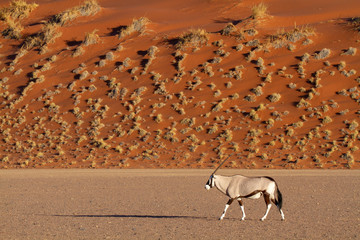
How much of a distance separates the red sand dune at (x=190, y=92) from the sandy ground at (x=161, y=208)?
5.10 meters

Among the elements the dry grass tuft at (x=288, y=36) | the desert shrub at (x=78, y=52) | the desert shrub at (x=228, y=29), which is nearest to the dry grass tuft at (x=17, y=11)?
the desert shrub at (x=78, y=52)

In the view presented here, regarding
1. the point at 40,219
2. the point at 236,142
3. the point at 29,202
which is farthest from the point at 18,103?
the point at 40,219

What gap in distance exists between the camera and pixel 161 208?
11586 millimetres

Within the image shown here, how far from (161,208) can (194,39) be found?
24.6 m

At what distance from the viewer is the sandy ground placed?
28.0ft

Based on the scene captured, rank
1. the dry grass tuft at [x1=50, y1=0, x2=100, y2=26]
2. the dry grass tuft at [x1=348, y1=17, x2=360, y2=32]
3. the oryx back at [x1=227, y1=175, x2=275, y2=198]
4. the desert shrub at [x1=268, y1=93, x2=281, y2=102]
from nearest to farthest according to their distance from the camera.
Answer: the oryx back at [x1=227, y1=175, x2=275, y2=198] < the desert shrub at [x1=268, y1=93, x2=281, y2=102] < the dry grass tuft at [x1=348, y1=17, x2=360, y2=32] < the dry grass tuft at [x1=50, y1=0, x2=100, y2=26]

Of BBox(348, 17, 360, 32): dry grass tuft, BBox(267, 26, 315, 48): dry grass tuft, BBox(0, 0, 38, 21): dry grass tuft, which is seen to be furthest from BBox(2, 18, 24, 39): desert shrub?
BBox(348, 17, 360, 32): dry grass tuft

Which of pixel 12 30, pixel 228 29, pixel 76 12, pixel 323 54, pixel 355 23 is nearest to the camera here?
pixel 323 54

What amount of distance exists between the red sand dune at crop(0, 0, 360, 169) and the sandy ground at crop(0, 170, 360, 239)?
16.7 feet

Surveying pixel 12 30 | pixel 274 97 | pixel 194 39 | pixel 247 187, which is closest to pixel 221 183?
pixel 247 187

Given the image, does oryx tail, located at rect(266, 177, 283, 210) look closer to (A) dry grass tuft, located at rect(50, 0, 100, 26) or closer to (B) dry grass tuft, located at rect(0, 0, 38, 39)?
(A) dry grass tuft, located at rect(50, 0, 100, 26)

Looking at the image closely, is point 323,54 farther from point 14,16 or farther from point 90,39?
point 14,16

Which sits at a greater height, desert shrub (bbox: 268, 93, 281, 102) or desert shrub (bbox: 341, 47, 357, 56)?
desert shrub (bbox: 341, 47, 357, 56)

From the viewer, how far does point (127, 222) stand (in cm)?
959
